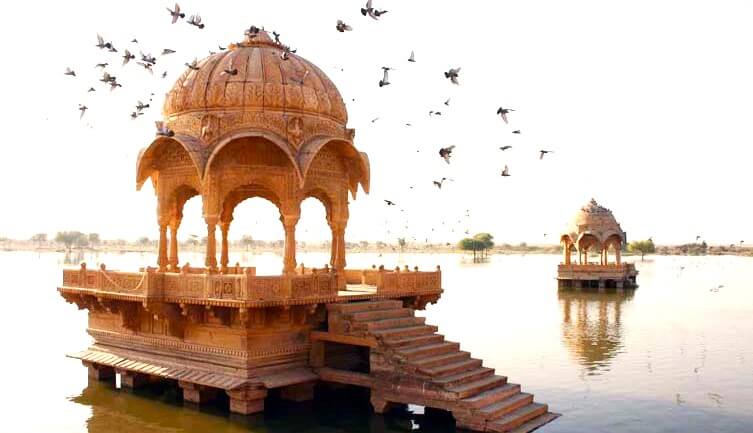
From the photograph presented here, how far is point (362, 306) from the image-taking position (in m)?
14.1

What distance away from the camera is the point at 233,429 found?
1211 cm

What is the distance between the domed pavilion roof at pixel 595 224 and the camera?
4500 centimetres

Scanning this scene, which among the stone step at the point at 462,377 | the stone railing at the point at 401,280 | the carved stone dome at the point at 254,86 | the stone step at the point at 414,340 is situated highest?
the carved stone dome at the point at 254,86

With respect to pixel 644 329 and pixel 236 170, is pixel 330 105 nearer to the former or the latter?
pixel 236 170

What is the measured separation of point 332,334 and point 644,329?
15.1 meters

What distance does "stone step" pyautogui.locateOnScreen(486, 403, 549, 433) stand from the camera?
11188mm

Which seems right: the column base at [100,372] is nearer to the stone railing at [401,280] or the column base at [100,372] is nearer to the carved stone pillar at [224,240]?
the carved stone pillar at [224,240]

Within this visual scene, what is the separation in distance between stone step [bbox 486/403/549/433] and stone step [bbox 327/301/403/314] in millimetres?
3552

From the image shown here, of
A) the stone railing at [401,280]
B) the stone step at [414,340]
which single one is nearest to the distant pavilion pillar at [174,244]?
the stone railing at [401,280]

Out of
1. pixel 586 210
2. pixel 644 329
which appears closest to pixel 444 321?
pixel 644 329

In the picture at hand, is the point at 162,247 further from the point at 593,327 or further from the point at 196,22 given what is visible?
the point at 593,327

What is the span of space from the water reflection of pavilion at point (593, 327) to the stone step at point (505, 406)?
5.22m

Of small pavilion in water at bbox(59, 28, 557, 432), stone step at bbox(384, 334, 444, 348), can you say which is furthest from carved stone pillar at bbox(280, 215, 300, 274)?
stone step at bbox(384, 334, 444, 348)

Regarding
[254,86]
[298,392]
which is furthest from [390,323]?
[254,86]
